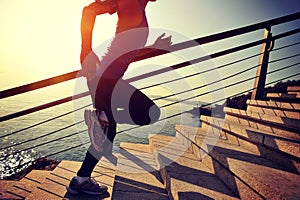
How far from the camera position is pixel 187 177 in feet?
6.64

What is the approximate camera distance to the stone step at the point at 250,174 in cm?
138

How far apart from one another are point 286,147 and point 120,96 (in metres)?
1.55

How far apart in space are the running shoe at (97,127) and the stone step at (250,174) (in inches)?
45.6

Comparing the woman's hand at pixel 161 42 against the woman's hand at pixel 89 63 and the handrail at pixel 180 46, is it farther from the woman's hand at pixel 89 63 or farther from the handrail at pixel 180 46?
the woman's hand at pixel 89 63

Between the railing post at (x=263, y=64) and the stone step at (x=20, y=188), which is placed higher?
the railing post at (x=263, y=64)

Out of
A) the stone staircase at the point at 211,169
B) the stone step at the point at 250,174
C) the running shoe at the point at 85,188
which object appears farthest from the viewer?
the running shoe at the point at 85,188

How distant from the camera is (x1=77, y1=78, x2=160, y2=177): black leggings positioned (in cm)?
172

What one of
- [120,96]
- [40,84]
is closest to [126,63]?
[120,96]

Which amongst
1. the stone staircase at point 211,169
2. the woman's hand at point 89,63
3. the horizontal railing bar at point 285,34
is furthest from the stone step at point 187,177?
the horizontal railing bar at point 285,34

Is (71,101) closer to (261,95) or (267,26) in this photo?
(267,26)

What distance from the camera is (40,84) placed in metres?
1.77

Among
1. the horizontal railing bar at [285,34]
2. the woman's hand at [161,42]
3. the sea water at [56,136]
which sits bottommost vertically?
the sea water at [56,136]

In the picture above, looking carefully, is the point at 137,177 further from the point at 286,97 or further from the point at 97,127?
the point at 286,97

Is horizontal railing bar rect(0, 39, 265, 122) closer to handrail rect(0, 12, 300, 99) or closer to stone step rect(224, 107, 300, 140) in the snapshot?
handrail rect(0, 12, 300, 99)
